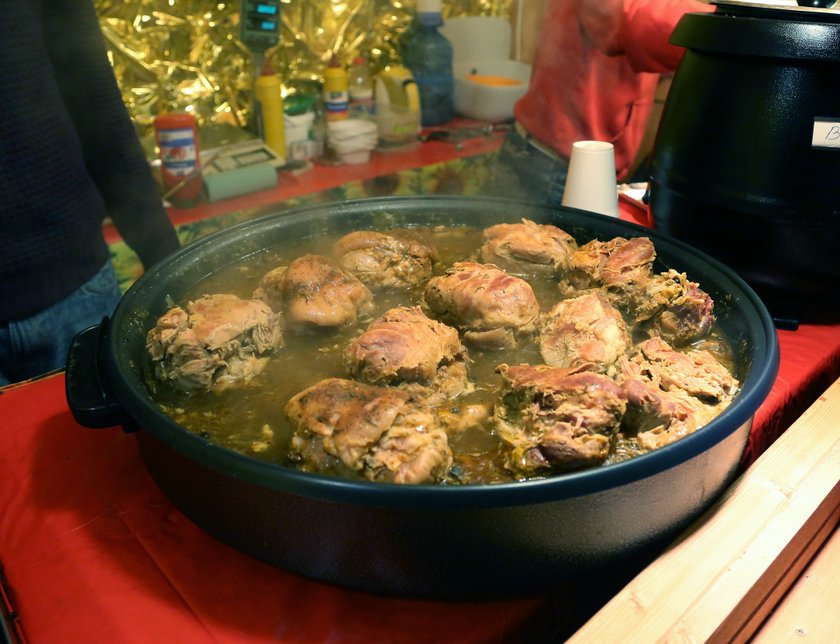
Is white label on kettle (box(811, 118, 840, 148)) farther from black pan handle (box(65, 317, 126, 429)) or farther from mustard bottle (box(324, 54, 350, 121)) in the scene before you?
mustard bottle (box(324, 54, 350, 121))

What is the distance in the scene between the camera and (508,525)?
0.95m

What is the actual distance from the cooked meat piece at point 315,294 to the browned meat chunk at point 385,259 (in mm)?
66

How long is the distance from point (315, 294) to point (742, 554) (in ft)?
3.43

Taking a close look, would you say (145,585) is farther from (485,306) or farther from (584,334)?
(584,334)

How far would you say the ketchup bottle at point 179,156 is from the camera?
3.27 metres

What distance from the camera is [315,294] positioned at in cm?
157

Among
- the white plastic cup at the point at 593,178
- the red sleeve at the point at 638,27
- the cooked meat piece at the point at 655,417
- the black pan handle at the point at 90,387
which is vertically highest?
the red sleeve at the point at 638,27

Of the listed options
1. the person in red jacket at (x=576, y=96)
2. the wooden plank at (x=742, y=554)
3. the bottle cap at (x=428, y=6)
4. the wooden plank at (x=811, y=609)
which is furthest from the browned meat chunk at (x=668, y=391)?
the bottle cap at (x=428, y=6)

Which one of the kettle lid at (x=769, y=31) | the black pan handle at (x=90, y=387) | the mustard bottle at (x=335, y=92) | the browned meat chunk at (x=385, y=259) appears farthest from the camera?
the mustard bottle at (x=335, y=92)

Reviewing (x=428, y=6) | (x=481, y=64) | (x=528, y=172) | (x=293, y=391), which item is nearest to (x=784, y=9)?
(x=293, y=391)

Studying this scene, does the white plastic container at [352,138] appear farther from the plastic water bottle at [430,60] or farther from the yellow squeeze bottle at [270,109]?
the plastic water bottle at [430,60]

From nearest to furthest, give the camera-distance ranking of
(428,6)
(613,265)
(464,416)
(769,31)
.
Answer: (464,416), (769,31), (613,265), (428,6)

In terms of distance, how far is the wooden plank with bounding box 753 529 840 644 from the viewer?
50.9 inches

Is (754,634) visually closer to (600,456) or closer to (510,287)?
(600,456)
